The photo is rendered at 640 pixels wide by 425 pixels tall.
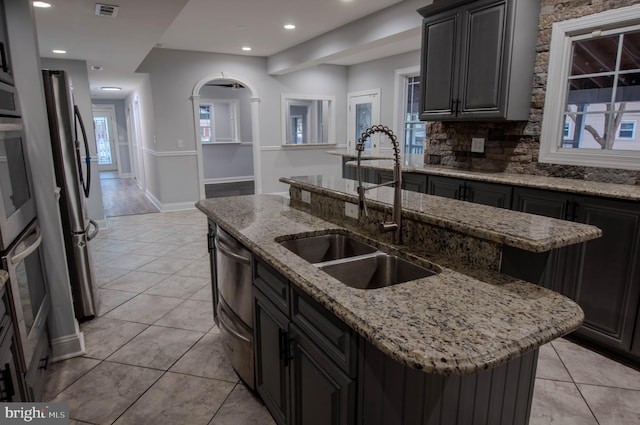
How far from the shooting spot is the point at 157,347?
2.57 meters

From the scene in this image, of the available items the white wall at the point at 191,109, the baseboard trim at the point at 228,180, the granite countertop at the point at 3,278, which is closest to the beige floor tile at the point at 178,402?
the granite countertop at the point at 3,278

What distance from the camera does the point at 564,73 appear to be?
3.14 metres

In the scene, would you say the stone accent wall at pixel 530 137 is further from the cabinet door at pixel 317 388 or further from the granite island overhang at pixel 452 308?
the cabinet door at pixel 317 388

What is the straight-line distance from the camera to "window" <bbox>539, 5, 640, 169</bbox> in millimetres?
2822

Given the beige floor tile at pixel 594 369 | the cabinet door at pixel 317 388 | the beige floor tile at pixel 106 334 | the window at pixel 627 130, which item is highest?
→ the window at pixel 627 130

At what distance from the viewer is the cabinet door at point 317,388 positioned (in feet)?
3.83

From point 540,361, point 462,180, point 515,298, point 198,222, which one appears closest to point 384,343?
point 515,298

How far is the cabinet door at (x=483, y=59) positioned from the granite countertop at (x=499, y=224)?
1.85 m

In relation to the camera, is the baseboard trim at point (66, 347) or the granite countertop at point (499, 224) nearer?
the granite countertop at point (499, 224)

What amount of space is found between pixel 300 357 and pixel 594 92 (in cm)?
311

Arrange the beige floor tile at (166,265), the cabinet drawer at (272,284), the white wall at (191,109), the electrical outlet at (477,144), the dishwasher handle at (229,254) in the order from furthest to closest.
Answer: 1. the white wall at (191,109)
2. the beige floor tile at (166,265)
3. the electrical outlet at (477,144)
4. the dishwasher handle at (229,254)
5. the cabinet drawer at (272,284)

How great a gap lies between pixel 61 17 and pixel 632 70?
179 inches

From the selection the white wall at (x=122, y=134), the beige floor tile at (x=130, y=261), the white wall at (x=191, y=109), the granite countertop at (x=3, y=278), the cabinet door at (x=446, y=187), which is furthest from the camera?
the white wall at (x=122, y=134)

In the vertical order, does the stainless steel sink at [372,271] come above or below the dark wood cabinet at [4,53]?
below
